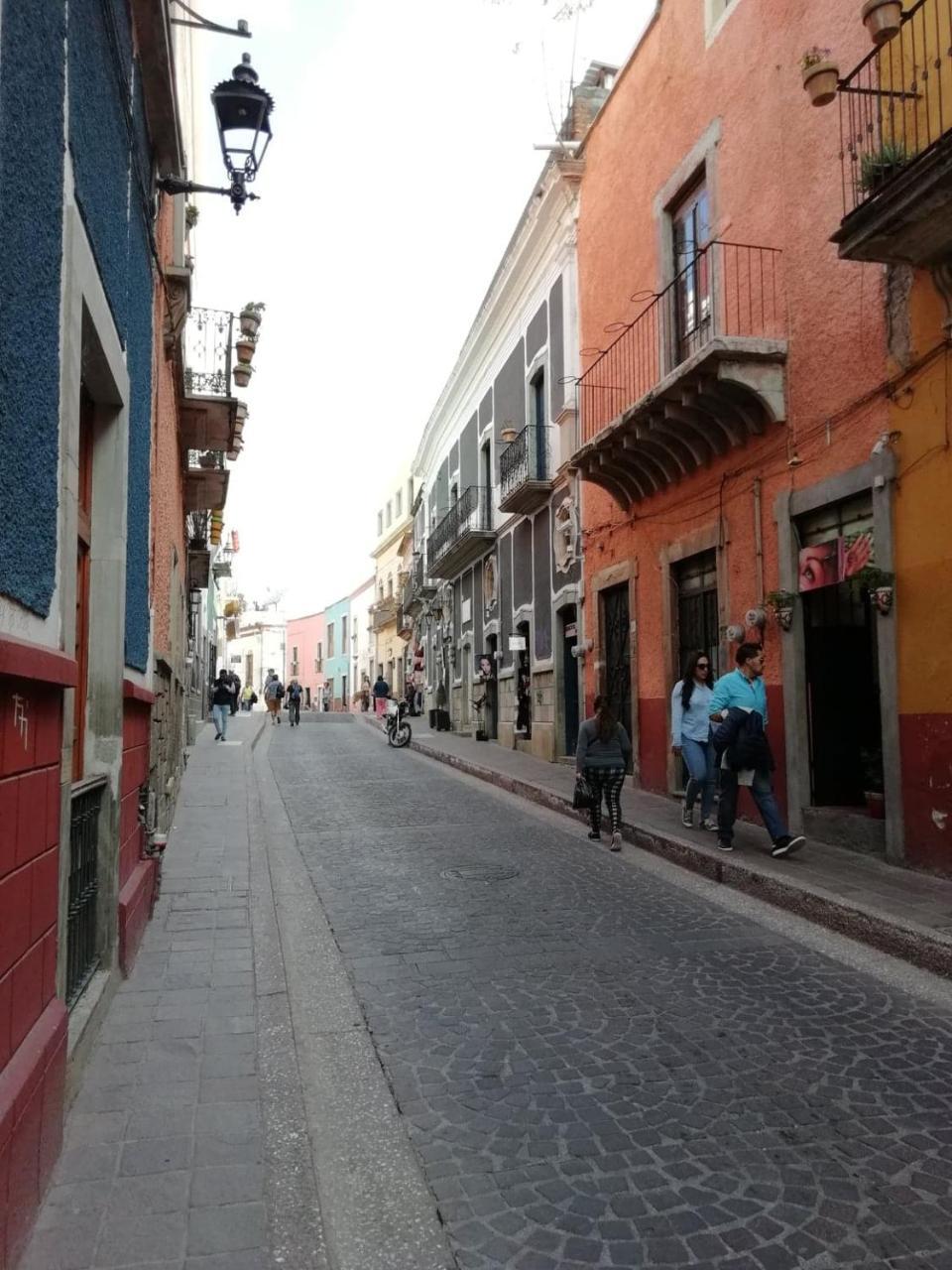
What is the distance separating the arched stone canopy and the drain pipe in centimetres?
63

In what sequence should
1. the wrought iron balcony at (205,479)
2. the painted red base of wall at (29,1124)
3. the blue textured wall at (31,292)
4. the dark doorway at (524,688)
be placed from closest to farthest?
the painted red base of wall at (29,1124) < the blue textured wall at (31,292) < the wrought iron balcony at (205,479) < the dark doorway at (524,688)

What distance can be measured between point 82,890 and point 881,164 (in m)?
7.43

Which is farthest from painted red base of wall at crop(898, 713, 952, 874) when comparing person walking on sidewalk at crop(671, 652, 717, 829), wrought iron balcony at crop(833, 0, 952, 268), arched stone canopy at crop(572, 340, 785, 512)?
arched stone canopy at crop(572, 340, 785, 512)

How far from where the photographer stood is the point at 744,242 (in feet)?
32.0

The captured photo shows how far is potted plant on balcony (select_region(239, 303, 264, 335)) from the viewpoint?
11.1m

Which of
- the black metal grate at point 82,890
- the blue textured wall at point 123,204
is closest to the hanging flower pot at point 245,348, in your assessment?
the blue textured wall at point 123,204

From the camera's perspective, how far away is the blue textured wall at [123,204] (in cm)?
360

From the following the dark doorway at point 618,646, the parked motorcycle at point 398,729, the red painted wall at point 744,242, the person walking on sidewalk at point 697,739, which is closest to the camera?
the red painted wall at point 744,242

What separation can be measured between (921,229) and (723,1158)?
6053 millimetres

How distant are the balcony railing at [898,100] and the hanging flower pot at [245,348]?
662cm

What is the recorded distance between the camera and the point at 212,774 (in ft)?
46.0

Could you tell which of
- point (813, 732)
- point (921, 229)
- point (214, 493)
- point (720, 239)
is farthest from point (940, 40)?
point (214, 493)

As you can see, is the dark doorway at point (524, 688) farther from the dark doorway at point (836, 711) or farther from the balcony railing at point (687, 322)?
the dark doorway at point (836, 711)

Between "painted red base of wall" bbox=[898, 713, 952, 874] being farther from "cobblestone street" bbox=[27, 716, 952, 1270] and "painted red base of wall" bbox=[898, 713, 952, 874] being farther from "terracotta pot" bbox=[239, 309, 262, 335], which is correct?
"terracotta pot" bbox=[239, 309, 262, 335]
